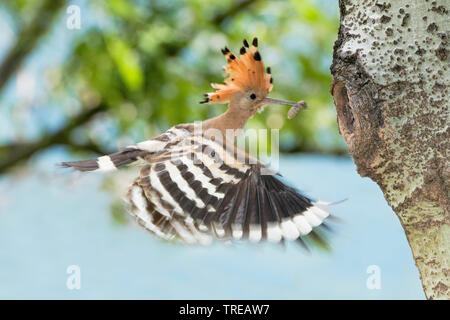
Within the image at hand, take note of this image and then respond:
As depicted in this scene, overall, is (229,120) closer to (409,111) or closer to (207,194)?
(207,194)

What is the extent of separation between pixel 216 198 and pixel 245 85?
412 mm

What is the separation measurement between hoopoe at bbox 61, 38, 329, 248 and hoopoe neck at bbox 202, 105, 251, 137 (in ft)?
0.43

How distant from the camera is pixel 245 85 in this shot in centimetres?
151

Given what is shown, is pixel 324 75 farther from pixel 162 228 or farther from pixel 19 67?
pixel 162 228

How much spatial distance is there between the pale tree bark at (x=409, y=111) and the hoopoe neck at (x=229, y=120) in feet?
1.73

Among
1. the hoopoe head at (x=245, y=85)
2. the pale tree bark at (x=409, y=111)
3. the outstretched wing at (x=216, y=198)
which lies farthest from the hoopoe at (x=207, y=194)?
the pale tree bark at (x=409, y=111)

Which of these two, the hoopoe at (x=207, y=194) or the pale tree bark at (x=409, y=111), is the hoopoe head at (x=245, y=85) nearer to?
the hoopoe at (x=207, y=194)

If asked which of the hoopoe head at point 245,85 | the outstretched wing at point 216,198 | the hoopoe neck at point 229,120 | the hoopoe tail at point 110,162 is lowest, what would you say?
the outstretched wing at point 216,198

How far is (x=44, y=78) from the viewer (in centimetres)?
389

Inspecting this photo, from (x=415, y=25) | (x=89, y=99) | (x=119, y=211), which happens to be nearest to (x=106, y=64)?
(x=89, y=99)

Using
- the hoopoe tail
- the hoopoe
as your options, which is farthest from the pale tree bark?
the hoopoe tail

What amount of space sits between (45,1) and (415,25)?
2977 mm

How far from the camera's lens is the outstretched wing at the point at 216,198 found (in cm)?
118

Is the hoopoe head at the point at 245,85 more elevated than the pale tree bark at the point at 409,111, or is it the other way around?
the hoopoe head at the point at 245,85
